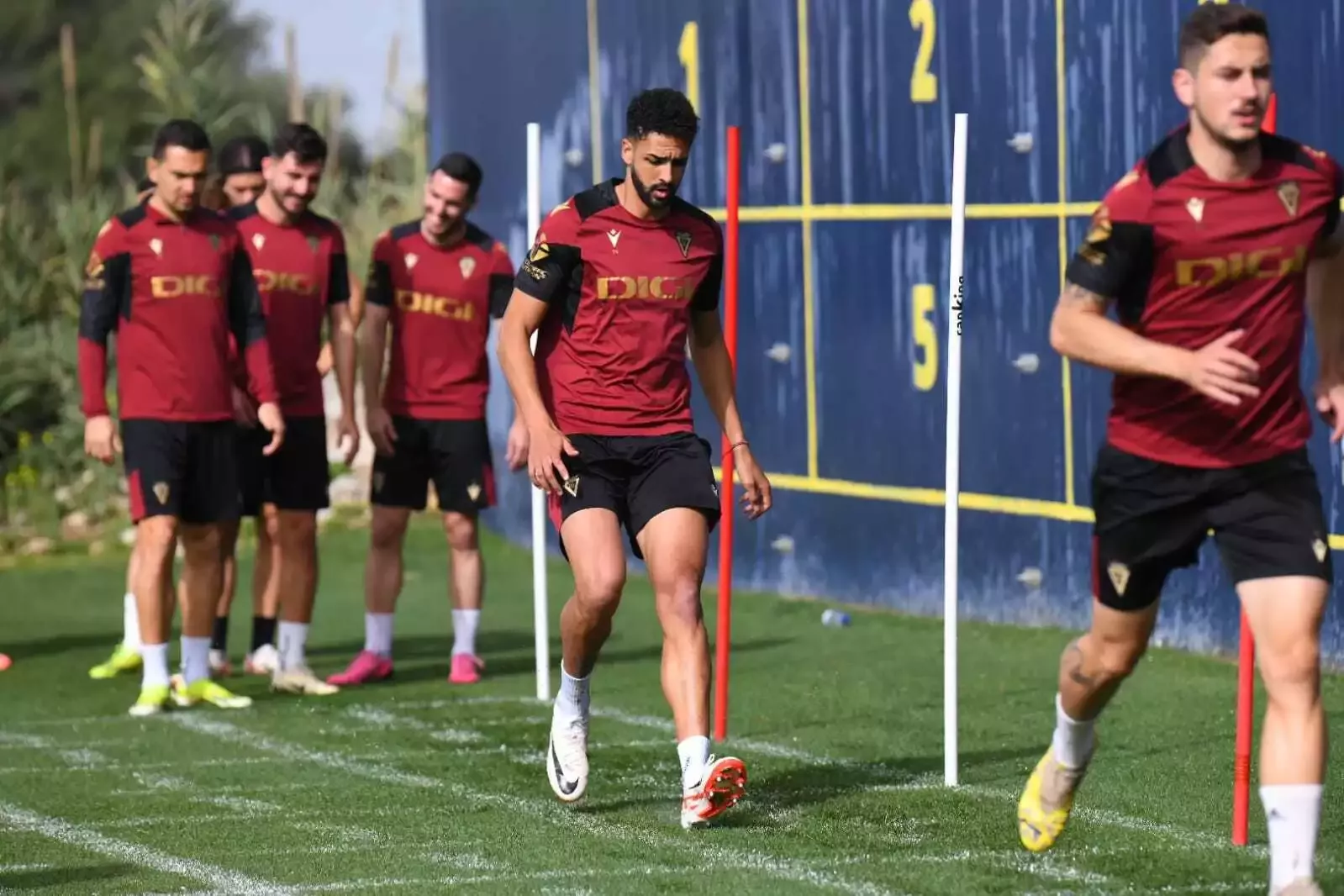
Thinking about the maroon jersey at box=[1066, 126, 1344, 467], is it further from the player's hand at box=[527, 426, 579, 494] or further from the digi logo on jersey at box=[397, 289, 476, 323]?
the digi logo on jersey at box=[397, 289, 476, 323]

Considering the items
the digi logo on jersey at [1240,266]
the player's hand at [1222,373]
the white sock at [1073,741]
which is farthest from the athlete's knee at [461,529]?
the player's hand at [1222,373]

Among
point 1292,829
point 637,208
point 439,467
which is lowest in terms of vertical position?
point 1292,829

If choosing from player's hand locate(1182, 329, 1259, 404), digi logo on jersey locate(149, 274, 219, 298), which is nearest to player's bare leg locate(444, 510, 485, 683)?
digi logo on jersey locate(149, 274, 219, 298)

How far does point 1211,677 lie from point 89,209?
46.6ft

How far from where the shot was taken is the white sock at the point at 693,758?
7801 mm

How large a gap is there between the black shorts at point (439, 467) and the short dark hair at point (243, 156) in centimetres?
150

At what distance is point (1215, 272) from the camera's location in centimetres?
631

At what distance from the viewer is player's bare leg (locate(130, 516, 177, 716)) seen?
1105cm

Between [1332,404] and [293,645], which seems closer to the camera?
[1332,404]

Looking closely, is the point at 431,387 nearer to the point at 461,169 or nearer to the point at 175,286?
the point at 461,169

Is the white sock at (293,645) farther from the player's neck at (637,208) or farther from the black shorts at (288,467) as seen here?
the player's neck at (637,208)

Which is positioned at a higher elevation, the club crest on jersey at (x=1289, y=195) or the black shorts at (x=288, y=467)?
the club crest on jersey at (x=1289, y=195)

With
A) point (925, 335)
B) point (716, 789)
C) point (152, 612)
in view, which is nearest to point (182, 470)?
point (152, 612)

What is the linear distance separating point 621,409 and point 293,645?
395 centimetres
